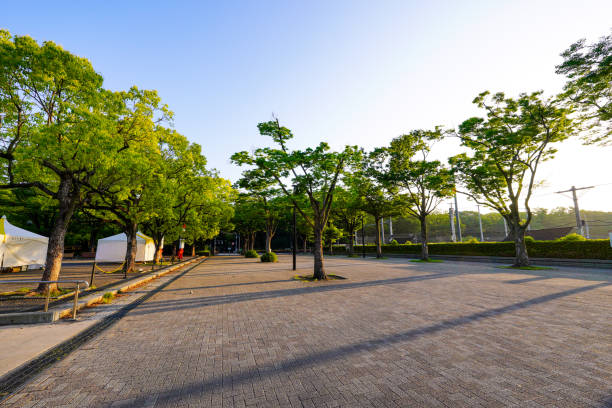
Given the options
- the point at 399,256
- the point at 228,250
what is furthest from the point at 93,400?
the point at 228,250

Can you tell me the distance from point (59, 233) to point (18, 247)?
13571mm

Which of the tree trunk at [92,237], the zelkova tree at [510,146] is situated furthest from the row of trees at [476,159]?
the tree trunk at [92,237]

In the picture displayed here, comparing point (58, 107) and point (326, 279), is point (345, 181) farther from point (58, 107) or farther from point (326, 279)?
point (58, 107)

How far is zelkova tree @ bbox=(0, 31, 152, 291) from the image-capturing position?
8.22 meters

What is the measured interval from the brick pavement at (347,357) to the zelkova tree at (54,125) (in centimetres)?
543

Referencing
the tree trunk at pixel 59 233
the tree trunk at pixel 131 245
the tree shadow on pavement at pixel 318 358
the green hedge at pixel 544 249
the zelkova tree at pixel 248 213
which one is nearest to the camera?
the tree shadow on pavement at pixel 318 358

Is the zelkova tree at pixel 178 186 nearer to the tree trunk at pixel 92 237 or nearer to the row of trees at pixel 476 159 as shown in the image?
the row of trees at pixel 476 159

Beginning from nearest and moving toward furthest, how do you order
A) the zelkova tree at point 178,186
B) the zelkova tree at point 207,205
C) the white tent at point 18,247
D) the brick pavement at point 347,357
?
1. the brick pavement at point 347,357
2. the zelkova tree at point 178,186
3. the white tent at point 18,247
4. the zelkova tree at point 207,205

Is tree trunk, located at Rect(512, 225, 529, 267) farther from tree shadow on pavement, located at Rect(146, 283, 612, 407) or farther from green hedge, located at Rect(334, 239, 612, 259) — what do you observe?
tree shadow on pavement, located at Rect(146, 283, 612, 407)

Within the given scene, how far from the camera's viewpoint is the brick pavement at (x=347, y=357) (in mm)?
3008

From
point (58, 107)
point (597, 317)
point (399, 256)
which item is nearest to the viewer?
point (597, 317)

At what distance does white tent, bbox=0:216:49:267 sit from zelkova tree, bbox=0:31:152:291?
1178 cm

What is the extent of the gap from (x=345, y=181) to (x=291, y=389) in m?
11.4

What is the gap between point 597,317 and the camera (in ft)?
19.0
